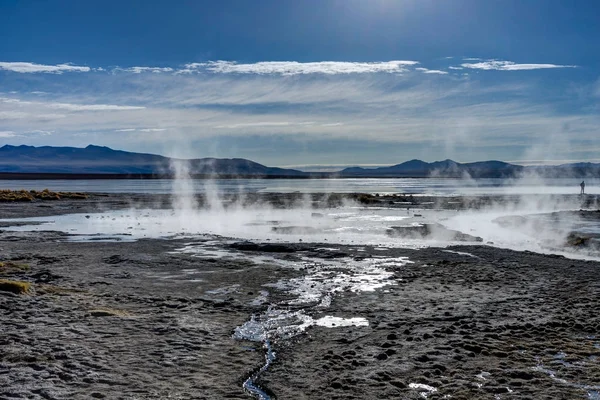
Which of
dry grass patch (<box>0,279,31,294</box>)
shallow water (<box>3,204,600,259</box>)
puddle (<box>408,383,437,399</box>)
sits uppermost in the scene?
dry grass patch (<box>0,279,31,294</box>)

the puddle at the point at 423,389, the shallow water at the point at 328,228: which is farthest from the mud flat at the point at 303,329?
the shallow water at the point at 328,228

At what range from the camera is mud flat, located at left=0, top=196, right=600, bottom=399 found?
817 centimetres

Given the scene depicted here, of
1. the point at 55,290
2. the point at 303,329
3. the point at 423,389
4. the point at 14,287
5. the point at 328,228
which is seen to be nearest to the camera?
the point at 423,389

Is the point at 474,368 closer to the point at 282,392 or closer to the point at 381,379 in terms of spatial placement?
the point at 381,379

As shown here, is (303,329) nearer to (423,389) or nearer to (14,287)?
(423,389)

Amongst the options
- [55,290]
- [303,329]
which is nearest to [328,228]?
[55,290]

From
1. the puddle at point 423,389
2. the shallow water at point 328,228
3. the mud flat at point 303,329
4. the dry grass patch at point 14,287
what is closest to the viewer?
the puddle at point 423,389

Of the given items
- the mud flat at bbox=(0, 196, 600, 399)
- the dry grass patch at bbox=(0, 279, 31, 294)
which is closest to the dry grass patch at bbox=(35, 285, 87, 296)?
the mud flat at bbox=(0, 196, 600, 399)

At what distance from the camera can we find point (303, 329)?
37.2 ft

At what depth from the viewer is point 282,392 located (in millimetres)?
8000

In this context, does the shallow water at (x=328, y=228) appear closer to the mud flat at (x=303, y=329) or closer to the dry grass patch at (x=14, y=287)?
the mud flat at (x=303, y=329)

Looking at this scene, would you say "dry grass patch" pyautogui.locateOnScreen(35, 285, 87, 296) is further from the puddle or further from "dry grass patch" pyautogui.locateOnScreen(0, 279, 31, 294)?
the puddle

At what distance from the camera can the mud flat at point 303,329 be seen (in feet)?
26.8

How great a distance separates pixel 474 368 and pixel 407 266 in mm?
10584
